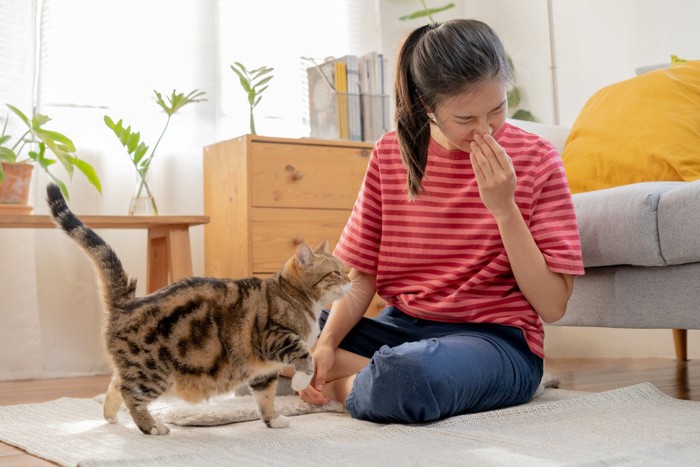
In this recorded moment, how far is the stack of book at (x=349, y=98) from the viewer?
298 centimetres

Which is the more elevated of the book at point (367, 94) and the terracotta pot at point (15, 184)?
the book at point (367, 94)

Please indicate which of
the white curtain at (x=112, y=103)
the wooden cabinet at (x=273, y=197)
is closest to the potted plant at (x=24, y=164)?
the white curtain at (x=112, y=103)

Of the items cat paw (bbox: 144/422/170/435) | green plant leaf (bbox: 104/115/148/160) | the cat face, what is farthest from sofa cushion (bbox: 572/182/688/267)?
green plant leaf (bbox: 104/115/148/160)

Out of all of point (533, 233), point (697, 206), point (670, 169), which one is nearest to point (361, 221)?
point (533, 233)

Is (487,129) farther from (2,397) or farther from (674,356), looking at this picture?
(674,356)

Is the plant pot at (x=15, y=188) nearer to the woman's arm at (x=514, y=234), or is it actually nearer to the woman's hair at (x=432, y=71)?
the woman's hair at (x=432, y=71)

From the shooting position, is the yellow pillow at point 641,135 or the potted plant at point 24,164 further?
the potted plant at point 24,164

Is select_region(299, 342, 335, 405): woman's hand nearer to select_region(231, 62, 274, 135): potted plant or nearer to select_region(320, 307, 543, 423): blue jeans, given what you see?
select_region(320, 307, 543, 423): blue jeans

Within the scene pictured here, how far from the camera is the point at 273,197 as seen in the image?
2.71m

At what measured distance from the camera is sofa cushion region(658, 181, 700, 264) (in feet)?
5.33

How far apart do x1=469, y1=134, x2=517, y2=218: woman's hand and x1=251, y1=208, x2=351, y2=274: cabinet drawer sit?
1272 millimetres

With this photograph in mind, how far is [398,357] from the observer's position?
4.67ft

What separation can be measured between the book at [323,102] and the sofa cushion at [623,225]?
4.14 feet

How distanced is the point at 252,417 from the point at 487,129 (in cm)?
69
